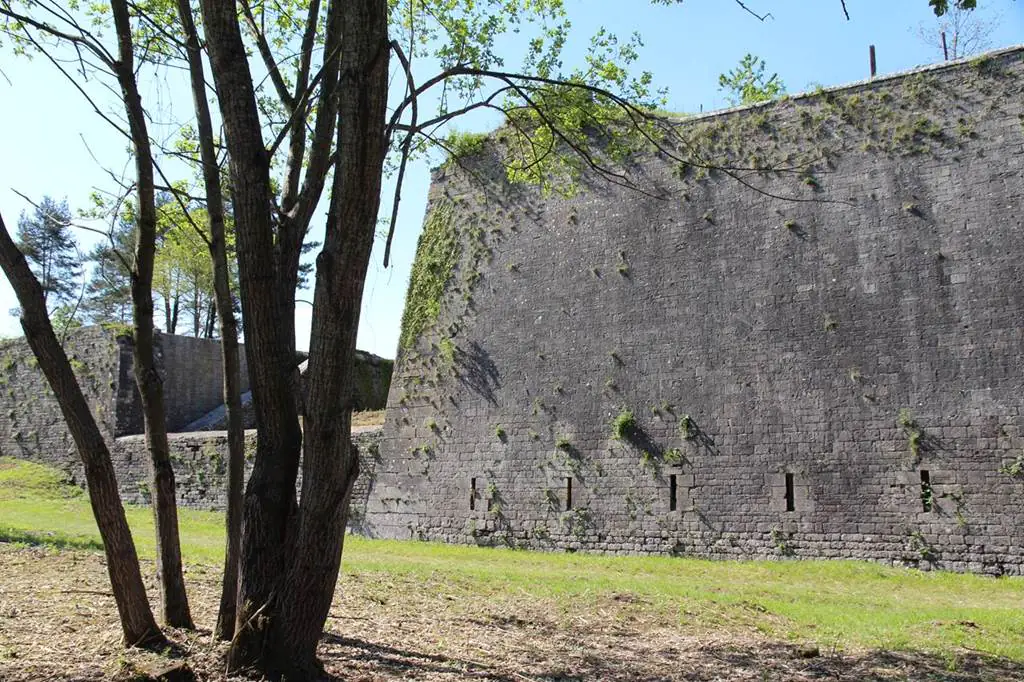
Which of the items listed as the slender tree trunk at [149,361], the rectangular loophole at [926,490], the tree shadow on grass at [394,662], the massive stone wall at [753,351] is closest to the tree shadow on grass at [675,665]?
the tree shadow on grass at [394,662]

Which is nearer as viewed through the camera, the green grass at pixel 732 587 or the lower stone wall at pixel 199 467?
the green grass at pixel 732 587

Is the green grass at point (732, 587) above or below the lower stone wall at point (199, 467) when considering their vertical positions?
below

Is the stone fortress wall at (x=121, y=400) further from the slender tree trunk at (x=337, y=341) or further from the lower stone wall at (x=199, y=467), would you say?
the slender tree trunk at (x=337, y=341)

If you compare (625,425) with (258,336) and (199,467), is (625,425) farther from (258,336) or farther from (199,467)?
(258,336)

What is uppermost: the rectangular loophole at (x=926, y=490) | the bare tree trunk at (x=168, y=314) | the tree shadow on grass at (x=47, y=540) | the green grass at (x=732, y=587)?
the bare tree trunk at (x=168, y=314)

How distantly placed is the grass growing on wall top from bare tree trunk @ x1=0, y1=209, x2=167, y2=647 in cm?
1267

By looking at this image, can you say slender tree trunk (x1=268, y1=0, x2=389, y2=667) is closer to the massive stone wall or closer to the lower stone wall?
the massive stone wall

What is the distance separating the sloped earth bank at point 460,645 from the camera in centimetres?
506

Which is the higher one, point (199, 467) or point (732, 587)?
point (199, 467)

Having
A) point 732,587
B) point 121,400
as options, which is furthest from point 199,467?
point 732,587

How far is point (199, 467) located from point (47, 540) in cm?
831

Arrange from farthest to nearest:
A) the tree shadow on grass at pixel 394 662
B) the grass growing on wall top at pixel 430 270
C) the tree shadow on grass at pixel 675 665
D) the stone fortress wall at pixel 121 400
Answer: the stone fortress wall at pixel 121 400 → the grass growing on wall top at pixel 430 270 → the tree shadow on grass at pixel 675 665 → the tree shadow on grass at pixel 394 662

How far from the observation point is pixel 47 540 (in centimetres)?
1100

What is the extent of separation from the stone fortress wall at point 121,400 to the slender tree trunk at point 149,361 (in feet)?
47.1
